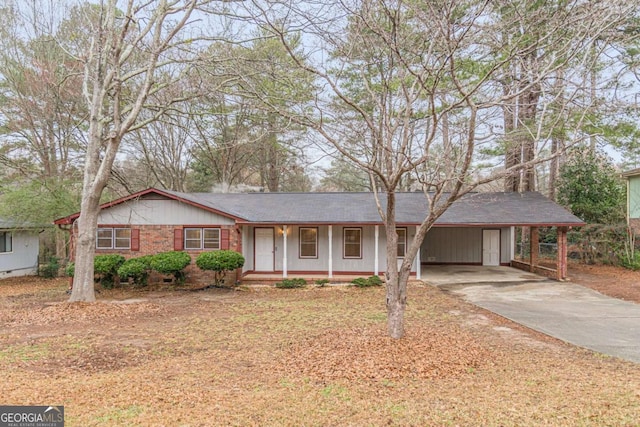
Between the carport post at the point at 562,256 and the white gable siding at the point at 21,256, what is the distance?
22.2 metres

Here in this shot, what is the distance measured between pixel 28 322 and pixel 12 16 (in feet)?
43.7

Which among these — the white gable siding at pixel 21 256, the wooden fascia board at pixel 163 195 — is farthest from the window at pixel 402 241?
the white gable siding at pixel 21 256

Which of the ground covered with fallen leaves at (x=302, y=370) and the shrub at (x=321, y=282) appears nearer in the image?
the ground covered with fallen leaves at (x=302, y=370)

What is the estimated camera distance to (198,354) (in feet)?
20.4

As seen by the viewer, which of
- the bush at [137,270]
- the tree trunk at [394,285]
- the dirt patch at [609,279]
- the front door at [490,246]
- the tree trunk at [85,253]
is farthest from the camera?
the front door at [490,246]

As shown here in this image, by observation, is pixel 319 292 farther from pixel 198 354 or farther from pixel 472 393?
pixel 472 393

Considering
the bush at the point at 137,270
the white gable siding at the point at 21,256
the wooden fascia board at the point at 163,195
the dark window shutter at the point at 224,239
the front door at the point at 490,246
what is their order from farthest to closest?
the front door at the point at 490,246, the white gable siding at the point at 21,256, the dark window shutter at the point at 224,239, the wooden fascia board at the point at 163,195, the bush at the point at 137,270

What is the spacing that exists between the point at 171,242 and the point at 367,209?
24.2ft

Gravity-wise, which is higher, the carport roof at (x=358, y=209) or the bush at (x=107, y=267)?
the carport roof at (x=358, y=209)

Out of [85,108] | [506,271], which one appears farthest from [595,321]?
[85,108]

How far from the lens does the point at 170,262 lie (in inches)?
490

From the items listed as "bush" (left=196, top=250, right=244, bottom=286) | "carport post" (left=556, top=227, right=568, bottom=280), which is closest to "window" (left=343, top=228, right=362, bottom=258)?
"bush" (left=196, top=250, right=244, bottom=286)

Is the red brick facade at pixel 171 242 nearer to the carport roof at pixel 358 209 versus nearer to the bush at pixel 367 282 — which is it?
the carport roof at pixel 358 209

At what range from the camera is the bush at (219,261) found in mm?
12492
